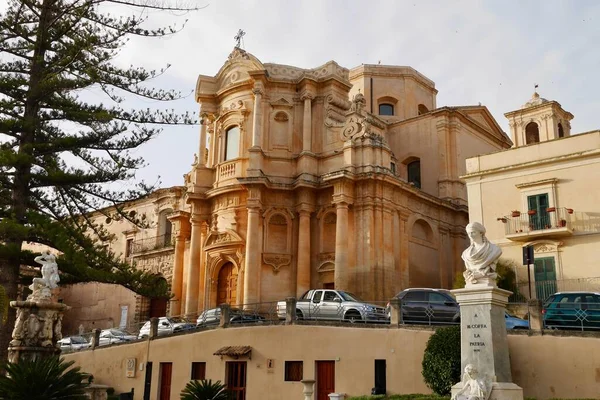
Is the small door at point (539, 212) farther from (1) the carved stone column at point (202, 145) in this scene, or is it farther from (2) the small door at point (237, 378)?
(1) the carved stone column at point (202, 145)

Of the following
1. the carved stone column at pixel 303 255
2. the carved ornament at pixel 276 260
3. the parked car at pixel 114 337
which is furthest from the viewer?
the carved ornament at pixel 276 260

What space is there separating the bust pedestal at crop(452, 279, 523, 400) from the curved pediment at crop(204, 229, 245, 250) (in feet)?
67.2

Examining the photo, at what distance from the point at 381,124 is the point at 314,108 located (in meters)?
5.95

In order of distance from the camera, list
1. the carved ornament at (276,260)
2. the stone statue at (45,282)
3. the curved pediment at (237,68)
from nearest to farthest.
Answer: the stone statue at (45,282) → the carved ornament at (276,260) → the curved pediment at (237,68)

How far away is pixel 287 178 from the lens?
33.3 m

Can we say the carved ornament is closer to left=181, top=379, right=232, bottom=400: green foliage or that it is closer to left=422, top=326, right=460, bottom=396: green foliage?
left=422, top=326, right=460, bottom=396: green foliage

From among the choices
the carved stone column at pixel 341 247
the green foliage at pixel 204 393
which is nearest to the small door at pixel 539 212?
the carved stone column at pixel 341 247

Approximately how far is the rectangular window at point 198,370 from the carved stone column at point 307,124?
1277cm

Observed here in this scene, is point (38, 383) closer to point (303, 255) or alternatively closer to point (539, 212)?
point (539, 212)

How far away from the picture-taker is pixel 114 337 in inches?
1169

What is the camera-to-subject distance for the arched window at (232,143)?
113ft

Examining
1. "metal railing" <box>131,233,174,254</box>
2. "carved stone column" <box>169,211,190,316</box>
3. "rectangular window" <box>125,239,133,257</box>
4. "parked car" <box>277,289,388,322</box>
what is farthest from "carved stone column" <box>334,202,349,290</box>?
"rectangular window" <box>125,239,133,257</box>

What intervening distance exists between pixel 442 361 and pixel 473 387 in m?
6.30

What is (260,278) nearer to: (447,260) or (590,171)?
(447,260)
